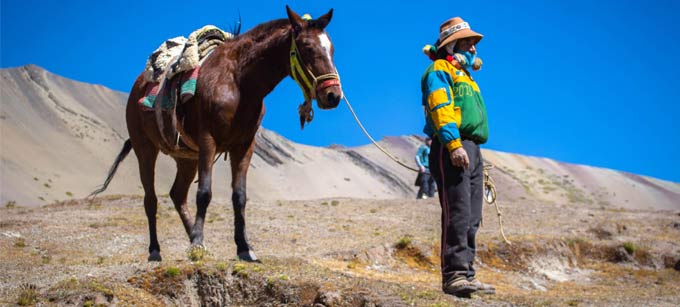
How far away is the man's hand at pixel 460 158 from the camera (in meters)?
6.88

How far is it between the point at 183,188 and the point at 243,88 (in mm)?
2114

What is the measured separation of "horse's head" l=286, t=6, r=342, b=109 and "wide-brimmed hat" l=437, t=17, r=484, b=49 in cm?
118

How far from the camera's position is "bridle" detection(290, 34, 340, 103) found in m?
7.93

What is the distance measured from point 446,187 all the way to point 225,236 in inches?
337

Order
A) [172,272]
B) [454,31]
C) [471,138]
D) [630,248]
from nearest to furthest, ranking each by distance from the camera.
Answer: [471,138] → [454,31] → [172,272] → [630,248]

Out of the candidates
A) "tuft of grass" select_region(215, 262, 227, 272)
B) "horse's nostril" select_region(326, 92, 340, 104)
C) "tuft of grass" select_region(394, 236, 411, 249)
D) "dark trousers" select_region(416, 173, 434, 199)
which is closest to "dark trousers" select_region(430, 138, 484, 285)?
"horse's nostril" select_region(326, 92, 340, 104)

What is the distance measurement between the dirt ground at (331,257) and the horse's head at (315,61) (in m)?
1.80

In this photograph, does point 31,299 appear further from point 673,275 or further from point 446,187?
point 673,275

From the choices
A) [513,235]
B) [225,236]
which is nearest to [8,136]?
[225,236]

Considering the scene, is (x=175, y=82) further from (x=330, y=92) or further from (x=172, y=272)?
(x=172, y=272)

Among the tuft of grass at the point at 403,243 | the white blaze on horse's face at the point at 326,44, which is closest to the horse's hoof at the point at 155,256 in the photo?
the white blaze on horse's face at the point at 326,44

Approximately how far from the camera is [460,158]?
6887mm

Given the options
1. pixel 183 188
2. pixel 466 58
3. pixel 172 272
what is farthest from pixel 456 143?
pixel 183 188

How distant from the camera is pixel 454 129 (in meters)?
6.95
